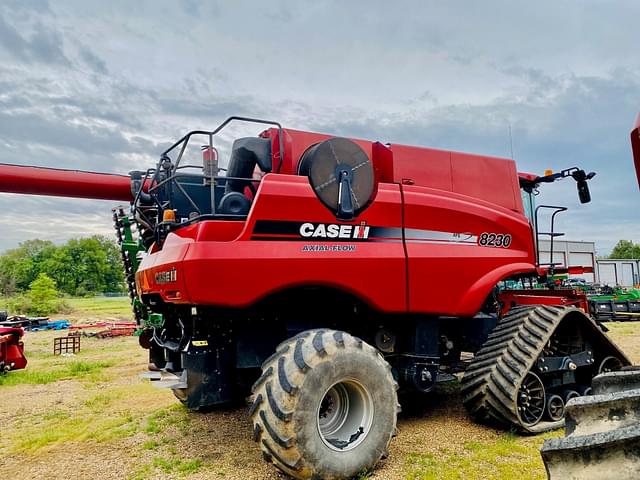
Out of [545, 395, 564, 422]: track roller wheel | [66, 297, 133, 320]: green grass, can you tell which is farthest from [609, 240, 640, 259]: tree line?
[545, 395, 564, 422]: track roller wheel

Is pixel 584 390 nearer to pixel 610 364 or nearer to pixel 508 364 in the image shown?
pixel 610 364

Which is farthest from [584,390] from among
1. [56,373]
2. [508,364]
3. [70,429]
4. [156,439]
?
[56,373]

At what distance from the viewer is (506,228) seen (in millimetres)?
5809

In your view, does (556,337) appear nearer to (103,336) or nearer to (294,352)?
(294,352)

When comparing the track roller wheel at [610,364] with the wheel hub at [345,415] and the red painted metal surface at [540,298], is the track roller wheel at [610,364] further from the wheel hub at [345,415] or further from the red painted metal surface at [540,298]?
the wheel hub at [345,415]

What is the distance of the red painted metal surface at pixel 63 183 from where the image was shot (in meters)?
5.96

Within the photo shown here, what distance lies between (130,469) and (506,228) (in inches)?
176

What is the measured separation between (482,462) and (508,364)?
43.5 inches

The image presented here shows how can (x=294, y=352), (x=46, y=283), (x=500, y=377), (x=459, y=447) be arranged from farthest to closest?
1. (x=46, y=283)
2. (x=500, y=377)
3. (x=459, y=447)
4. (x=294, y=352)

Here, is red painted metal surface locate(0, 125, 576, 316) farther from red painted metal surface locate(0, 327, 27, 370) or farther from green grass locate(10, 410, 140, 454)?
red painted metal surface locate(0, 327, 27, 370)

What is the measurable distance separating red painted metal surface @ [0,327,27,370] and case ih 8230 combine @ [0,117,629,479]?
17.2 feet

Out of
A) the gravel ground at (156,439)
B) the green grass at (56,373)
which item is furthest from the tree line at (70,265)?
the gravel ground at (156,439)

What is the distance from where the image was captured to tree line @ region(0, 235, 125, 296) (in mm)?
72875

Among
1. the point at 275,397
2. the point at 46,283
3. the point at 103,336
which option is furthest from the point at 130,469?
the point at 46,283
